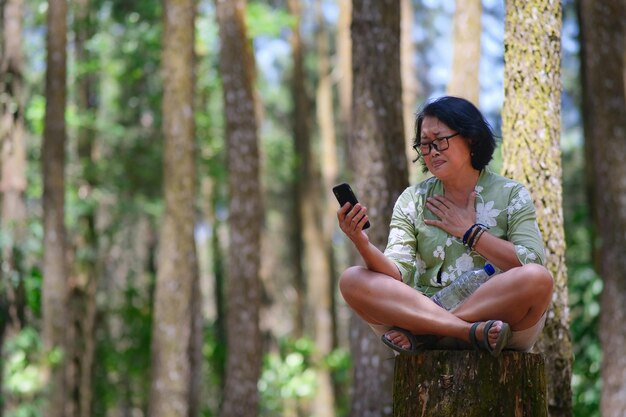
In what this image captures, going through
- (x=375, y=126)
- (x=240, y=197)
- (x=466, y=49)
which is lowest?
(x=240, y=197)

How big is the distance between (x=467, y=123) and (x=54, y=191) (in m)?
10.2

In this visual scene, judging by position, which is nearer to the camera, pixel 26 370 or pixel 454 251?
pixel 454 251

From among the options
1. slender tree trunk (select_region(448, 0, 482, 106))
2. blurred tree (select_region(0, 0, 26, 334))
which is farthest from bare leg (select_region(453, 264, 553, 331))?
blurred tree (select_region(0, 0, 26, 334))

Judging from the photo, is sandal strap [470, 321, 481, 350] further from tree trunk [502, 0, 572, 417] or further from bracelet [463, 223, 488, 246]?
tree trunk [502, 0, 572, 417]

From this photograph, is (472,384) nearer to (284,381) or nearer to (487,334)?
(487,334)

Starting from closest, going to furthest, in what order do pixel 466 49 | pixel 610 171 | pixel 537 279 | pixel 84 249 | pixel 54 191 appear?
pixel 537 279 → pixel 610 171 → pixel 466 49 → pixel 54 191 → pixel 84 249

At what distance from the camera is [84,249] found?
21703mm

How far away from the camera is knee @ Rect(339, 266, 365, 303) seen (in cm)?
545

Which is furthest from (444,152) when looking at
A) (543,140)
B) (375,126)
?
(375,126)

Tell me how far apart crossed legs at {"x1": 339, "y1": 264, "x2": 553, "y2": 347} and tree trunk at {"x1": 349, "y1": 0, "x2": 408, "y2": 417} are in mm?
4268

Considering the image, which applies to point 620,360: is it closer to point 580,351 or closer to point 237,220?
point 580,351

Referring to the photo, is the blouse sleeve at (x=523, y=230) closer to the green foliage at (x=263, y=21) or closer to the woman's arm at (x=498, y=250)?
the woman's arm at (x=498, y=250)

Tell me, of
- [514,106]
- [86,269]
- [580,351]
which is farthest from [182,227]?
[86,269]

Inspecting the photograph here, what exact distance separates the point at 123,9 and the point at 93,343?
6355 mm
